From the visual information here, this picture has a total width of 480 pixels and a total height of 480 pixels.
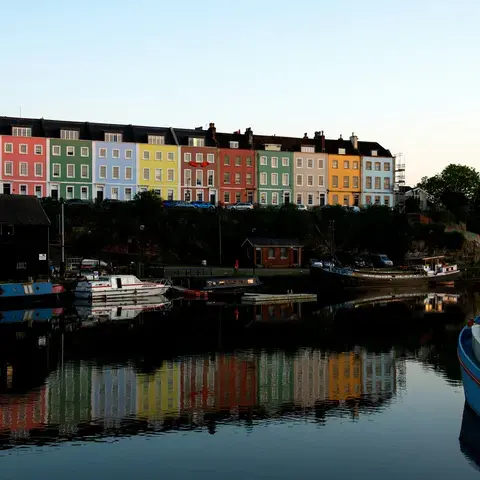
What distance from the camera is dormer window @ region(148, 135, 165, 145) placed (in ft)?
345

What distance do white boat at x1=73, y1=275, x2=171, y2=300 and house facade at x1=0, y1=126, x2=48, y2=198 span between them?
111 feet

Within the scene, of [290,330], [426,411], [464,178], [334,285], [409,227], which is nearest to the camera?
[426,411]

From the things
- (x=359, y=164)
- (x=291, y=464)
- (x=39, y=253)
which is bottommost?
(x=291, y=464)

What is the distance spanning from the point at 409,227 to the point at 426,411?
76.8 metres

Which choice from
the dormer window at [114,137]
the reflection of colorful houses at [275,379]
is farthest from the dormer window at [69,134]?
the reflection of colorful houses at [275,379]

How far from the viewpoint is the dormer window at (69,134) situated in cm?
10056

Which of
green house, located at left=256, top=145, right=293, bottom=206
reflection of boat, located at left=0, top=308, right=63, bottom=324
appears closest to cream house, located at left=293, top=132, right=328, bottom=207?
green house, located at left=256, top=145, right=293, bottom=206

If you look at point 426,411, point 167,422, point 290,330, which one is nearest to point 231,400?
point 167,422

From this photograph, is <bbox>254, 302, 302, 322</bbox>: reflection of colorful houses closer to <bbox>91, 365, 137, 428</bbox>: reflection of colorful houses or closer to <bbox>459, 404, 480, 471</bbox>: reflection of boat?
<bbox>91, 365, 137, 428</bbox>: reflection of colorful houses

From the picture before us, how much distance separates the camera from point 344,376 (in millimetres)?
34719

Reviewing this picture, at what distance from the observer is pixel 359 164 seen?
11625cm

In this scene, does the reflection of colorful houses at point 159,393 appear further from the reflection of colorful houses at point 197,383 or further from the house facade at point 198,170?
the house facade at point 198,170

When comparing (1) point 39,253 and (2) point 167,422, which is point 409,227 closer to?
(1) point 39,253

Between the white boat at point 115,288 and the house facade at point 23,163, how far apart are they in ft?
111
